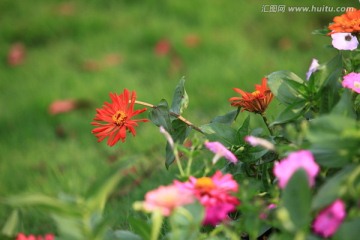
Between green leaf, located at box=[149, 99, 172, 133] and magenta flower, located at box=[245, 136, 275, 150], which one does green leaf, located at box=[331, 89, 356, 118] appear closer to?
magenta flower, located at box=[245, 136, 275, 150]

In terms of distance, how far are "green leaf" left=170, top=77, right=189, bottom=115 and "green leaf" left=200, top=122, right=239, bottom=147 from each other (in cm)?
6

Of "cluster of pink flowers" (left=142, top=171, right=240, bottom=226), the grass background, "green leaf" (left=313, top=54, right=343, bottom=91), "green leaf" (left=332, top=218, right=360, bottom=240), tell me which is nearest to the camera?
"green leaf" (left=332, top=218, right=360, bottom=240)

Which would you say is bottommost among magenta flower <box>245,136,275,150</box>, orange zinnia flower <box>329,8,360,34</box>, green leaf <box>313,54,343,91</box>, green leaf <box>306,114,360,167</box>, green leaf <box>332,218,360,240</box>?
green leaf <box>332,218,360,240</box>

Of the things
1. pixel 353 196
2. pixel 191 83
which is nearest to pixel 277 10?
pixel 191 83

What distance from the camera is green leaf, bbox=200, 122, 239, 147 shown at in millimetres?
1013

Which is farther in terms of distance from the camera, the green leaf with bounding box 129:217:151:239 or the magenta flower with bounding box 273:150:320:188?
the green leaf with bounding box 129:217:151:239

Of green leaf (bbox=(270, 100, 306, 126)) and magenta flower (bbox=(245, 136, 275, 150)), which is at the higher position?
magenta flower (bbox=(245, 136, 275, 150))

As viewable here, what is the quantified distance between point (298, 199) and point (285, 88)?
0.35 metres

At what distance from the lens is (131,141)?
2.31m

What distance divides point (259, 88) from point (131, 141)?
131cm

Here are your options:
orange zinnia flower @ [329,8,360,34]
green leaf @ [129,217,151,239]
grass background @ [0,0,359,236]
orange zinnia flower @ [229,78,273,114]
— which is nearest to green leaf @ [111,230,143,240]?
green leaf @ [129,217,151,239]

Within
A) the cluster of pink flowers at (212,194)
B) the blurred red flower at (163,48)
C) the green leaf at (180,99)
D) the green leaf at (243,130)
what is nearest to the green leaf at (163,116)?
Answer: the green leaf at (180,99)

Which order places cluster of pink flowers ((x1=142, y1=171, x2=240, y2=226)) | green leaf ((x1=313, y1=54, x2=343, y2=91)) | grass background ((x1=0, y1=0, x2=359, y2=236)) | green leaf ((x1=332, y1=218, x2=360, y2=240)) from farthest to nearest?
grass background ((x1=0, y1=0, x2=359, y2=236)) → green leaf ((x1=313, y1=54, x2=343, y2=91)) → cluster of pink flowers ((x1=142, y1=171, x2=240, y2=226)) → green leaf ((x1=332, y1=218, x2=360, y2=240))

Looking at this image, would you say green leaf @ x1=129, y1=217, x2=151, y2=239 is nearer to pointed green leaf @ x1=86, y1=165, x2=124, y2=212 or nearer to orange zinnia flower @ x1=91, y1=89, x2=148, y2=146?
pointed green leaf @ x1=86, y1=165, x2=124, y2=212
